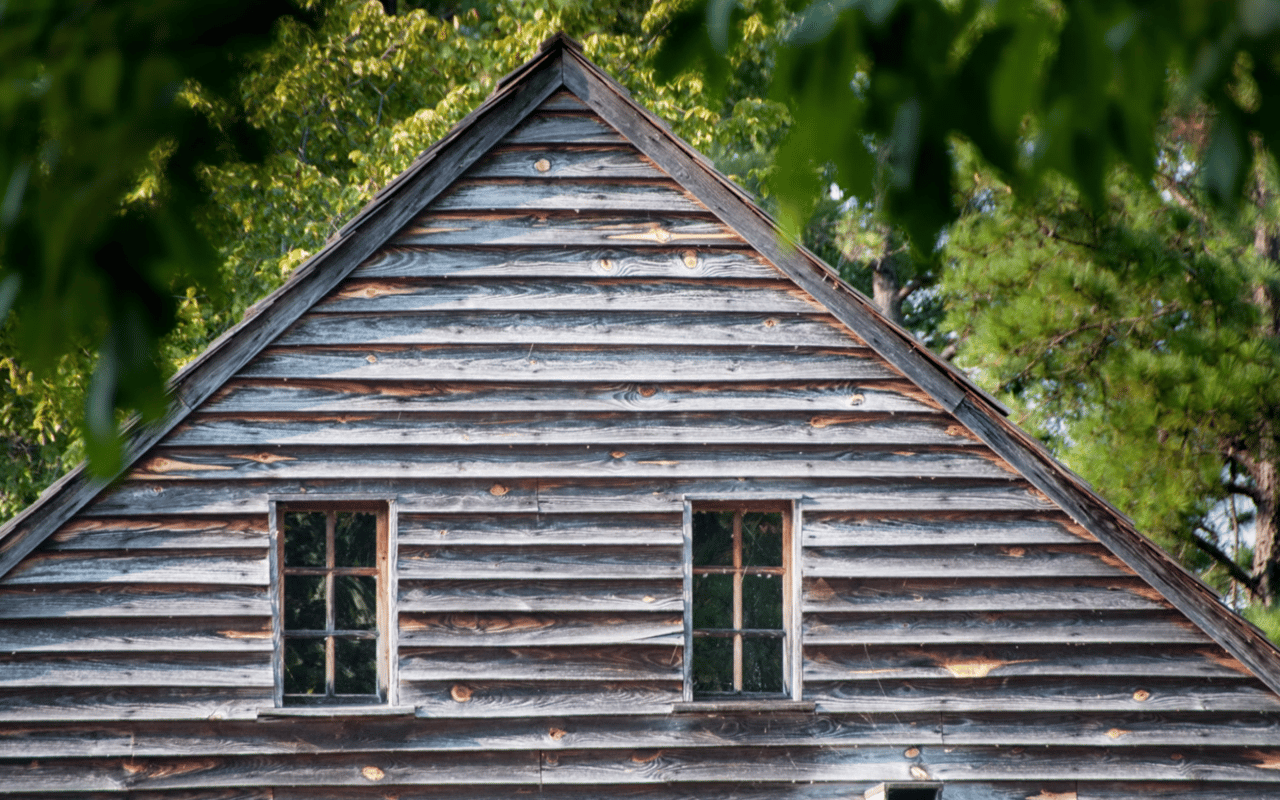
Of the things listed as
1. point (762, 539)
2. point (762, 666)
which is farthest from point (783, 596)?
point (762, 539)

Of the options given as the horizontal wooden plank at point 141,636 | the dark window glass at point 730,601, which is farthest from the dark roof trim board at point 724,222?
the dark window glass at point 730,601

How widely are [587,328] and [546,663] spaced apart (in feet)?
6.62

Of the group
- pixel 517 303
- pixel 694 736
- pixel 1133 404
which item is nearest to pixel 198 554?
pixel 517 303

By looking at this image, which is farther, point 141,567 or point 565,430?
point 565,430

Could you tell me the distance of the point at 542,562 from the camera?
6.10m

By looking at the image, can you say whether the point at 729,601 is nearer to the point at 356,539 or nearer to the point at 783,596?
the point at 356,539

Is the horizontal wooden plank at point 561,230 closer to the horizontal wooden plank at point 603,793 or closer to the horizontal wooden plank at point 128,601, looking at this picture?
the horizontal wooden plank at point 128,601

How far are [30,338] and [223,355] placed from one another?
4.58 metres

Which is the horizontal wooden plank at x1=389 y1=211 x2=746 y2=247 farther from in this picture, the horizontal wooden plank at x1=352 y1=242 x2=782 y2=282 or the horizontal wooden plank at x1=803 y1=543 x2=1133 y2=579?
the horizontal wooden plank at x1=803 y1=543 x2=1133 y2=579

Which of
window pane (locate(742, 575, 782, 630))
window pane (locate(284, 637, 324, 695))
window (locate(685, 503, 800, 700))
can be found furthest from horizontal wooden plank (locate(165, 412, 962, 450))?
window pane (locate(742, 575, 782, 630))

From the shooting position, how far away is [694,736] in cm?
605

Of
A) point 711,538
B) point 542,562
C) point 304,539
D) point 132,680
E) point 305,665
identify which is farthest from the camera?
point 711,538

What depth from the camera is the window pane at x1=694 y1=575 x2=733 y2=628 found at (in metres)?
17.1

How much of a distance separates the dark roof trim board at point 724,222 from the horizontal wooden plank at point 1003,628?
0.16 metres
